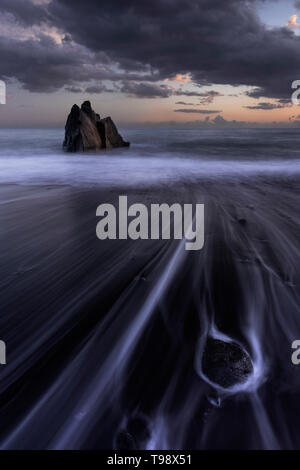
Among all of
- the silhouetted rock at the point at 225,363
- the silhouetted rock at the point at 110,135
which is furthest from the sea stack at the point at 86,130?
the silhouetted rock at the point at 225,363

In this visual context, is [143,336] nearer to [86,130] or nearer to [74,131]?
[86,130]

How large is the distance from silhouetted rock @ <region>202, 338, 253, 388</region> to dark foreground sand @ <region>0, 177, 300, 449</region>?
0.20ft

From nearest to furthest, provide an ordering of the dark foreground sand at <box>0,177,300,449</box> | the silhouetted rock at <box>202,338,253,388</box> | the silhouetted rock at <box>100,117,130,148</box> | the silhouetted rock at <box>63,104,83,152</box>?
the dark foreground sand at <box>0,177,300,449</box> < the silhouetted rock at <box>202,338,253,388</box> < the silhouetted rock at <box>63,104,83,152</box> < the silhouetted rock at <box>100,117,130,148</box>

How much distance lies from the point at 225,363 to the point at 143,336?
62 cm

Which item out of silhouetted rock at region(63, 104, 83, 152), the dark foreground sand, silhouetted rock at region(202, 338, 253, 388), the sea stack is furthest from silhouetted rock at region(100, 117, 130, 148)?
silhouetted rock at region(202, 338, 253, 388)

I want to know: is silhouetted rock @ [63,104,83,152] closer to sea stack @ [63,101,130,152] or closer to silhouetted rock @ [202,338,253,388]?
sea stack @ [63,101,130,152]

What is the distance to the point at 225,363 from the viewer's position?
1.68 meters

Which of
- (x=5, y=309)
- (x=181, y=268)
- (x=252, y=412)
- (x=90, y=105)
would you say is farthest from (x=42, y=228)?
(x=90, y=105)

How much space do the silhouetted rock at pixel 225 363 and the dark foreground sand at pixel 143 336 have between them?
0.20 feet

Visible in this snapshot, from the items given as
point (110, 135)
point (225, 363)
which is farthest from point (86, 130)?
point (225, 363)

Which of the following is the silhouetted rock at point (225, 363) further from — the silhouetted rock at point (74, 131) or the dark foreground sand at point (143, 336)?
the silhouetted rock at point (74, 131)

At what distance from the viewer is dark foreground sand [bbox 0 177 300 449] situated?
53.2 inches

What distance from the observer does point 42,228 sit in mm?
4164

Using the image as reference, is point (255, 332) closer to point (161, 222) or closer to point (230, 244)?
point (230, 244)
